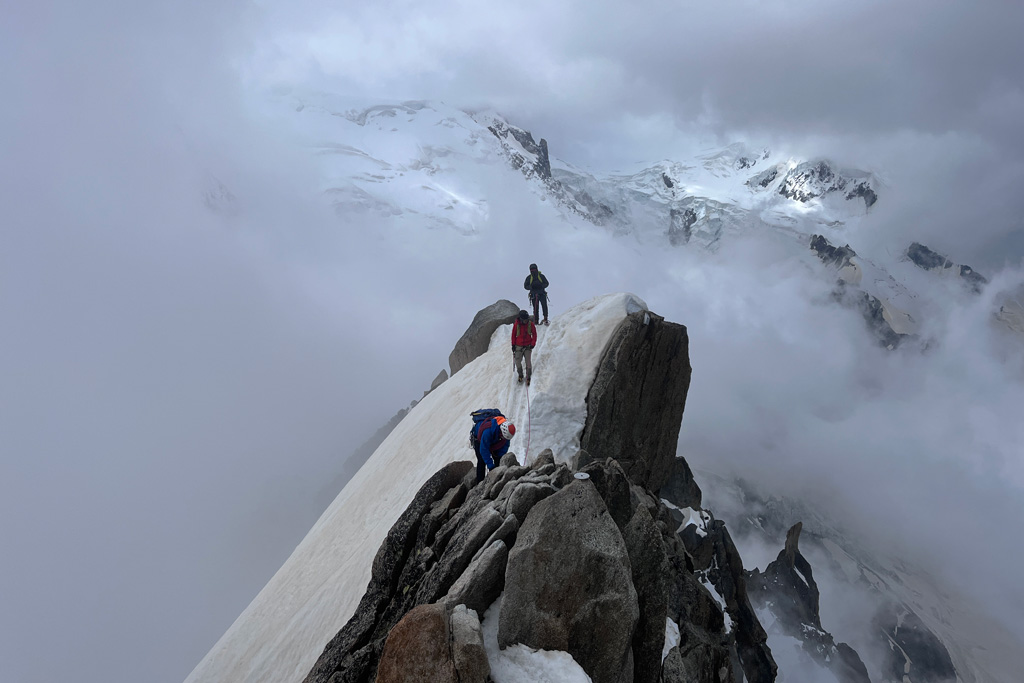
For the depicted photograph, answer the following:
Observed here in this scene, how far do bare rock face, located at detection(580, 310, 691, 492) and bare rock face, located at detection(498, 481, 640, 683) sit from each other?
963cm

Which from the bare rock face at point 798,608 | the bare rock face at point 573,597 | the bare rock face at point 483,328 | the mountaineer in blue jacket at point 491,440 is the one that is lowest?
the bare rock face at point 573,597

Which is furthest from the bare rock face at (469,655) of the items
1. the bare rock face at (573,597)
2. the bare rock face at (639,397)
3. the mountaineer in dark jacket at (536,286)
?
the mountaineer in dark jacket at (536,286)

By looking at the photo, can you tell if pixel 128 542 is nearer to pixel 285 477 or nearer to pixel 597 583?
pixel 285 477

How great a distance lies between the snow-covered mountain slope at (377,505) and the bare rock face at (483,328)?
6589mm

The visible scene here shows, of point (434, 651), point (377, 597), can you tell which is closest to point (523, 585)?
point (434, 651)

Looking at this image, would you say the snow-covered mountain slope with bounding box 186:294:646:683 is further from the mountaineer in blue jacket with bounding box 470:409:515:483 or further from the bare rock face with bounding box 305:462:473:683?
the bare rock face with bounding box 305:462:473:683

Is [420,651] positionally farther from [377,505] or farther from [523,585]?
[377,505]

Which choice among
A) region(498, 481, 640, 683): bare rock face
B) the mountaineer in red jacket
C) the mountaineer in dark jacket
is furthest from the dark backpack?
the mountaineer in dark jacket

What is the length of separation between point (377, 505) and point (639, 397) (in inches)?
468

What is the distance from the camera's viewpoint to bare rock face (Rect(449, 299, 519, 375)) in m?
29.1

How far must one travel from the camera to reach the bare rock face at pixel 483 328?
29.1m

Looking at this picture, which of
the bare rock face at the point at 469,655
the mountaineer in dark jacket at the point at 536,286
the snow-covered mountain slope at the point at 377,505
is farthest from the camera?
the mountaineer in dark jacket at the point at 536,286

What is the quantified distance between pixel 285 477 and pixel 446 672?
212308 millimetres

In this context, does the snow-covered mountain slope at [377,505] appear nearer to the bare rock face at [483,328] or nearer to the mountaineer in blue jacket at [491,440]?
the mountaineer in blue jacket at [491,440]
